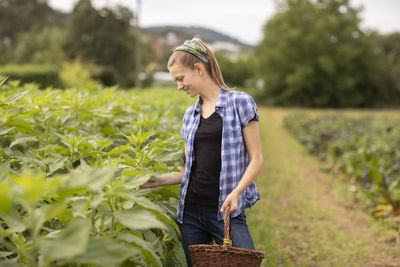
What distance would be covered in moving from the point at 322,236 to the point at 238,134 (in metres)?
3.74

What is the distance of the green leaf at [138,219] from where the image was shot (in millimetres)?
1274

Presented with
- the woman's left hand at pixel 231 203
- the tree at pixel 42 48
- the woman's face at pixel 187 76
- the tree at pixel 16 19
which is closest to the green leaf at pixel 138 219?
the woman's left hand at pixel 231 203

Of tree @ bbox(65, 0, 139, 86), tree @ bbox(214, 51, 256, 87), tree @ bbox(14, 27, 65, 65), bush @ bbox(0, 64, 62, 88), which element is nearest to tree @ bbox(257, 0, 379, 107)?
tree @ bbox(214, 51, 256, 87)

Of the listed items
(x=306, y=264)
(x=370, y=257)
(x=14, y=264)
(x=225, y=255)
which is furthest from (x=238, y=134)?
(x=370, y=257)

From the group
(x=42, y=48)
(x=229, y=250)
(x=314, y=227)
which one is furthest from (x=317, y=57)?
(x=229, y=250)

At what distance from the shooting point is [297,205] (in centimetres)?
682

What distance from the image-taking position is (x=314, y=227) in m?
5.74

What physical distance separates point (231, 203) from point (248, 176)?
191mm

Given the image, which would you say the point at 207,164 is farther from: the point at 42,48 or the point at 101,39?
the point at 42,48

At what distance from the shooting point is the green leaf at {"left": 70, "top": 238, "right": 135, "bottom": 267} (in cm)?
112

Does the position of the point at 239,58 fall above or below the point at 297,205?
above

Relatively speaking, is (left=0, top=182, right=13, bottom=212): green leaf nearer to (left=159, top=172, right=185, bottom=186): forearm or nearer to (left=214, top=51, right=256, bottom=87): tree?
(left=159, top=172, right=185, bottom=186): forearm

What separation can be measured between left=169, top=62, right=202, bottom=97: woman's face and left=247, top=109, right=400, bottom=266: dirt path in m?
1.24

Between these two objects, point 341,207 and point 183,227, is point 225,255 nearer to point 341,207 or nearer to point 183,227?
point 183,227
